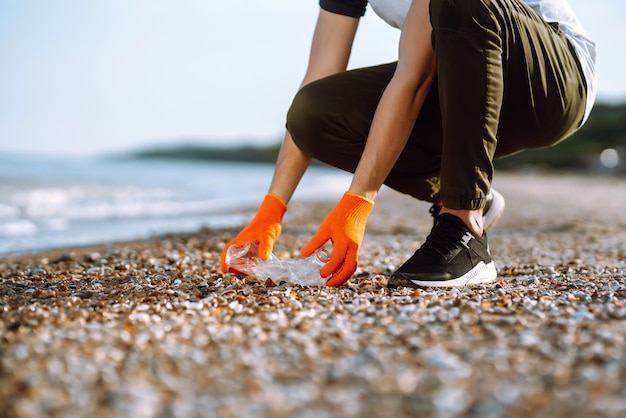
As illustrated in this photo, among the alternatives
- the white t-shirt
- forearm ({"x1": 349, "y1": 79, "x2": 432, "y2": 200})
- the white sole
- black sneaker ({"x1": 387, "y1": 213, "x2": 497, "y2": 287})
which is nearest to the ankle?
black sneaker ({"x1": 387, "y1": 213, "x2": 497, "y2": 287})

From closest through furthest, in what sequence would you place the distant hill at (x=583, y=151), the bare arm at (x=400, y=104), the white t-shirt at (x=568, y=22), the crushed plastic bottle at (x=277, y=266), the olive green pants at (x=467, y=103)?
the olive green pants at (x=467, y=103), the bare arm at (x=400, y=104), the crushed plastic bottle at (x=277, y=266), the white t-shirt at (x=568, y=22), the distant hill at (x=583, y=151)

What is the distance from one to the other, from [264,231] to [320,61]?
88 centimetres

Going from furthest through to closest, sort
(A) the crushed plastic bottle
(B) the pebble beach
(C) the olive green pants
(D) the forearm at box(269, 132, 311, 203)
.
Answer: (D) the forearm at box(269, 132, 311, 203) → (A) the crushed plastic bottle → (C) the olive green pants → (B) the pebble beach

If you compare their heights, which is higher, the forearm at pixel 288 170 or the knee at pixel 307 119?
the knee at pixel 307 119

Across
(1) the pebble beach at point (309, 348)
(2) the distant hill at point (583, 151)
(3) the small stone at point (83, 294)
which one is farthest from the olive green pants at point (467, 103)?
(2) the distant hill at point (583, 151)

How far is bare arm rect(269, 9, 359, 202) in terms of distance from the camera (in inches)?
105

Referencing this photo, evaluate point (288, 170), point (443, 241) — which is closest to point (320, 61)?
point (288, 170)

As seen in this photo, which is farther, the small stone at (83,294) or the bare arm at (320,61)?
the bare arm at (320,61)

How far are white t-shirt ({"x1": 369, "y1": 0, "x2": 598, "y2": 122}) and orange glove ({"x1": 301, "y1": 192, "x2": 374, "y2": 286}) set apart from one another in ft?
2.91

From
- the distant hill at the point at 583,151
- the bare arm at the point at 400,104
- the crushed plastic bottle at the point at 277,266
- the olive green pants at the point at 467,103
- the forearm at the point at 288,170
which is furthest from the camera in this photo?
the distant hill at the point at 583,151

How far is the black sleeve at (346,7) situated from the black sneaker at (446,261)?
1.08 m

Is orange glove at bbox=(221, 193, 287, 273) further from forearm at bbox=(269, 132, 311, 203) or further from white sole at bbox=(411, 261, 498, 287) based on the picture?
white sole at bbox=(411, 261, 498, 287)

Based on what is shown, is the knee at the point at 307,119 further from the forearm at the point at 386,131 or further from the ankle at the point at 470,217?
the ankle at the point at 470,217

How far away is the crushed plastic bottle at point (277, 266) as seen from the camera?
2408 mm
